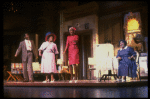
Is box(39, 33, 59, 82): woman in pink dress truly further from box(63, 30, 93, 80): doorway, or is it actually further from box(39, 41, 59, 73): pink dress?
box(63, 30, 93, 80): doorway

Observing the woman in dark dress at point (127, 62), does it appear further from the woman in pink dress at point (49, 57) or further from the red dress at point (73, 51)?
the woman in pink dress at point (49, 57)

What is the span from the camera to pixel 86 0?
12.9m

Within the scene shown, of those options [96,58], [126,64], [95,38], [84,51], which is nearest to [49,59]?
[96,58]

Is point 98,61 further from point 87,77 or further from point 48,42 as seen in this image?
point 87,77

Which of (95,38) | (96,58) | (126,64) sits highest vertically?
(95,38)

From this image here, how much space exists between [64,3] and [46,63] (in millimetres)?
6875

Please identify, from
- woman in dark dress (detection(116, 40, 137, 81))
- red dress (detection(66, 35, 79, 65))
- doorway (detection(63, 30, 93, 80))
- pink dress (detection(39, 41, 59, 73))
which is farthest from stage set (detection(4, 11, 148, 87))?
red dress (detection(66, 35, 79, 65))

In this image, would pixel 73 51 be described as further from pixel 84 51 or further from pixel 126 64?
pixel 84 51

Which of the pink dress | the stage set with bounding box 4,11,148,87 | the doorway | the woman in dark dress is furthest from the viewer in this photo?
the doorway

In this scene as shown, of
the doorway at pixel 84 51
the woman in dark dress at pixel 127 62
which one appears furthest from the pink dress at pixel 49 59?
the doorway at pixel 84 51

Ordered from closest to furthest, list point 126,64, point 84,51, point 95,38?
1. point 126,64
2. point 95,38
3. point 84,51

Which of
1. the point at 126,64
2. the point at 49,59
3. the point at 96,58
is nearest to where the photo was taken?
the point at 49,59

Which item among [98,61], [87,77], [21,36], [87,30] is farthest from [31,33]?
[98,61]

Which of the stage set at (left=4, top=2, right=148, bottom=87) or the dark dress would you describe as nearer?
the dark dress
